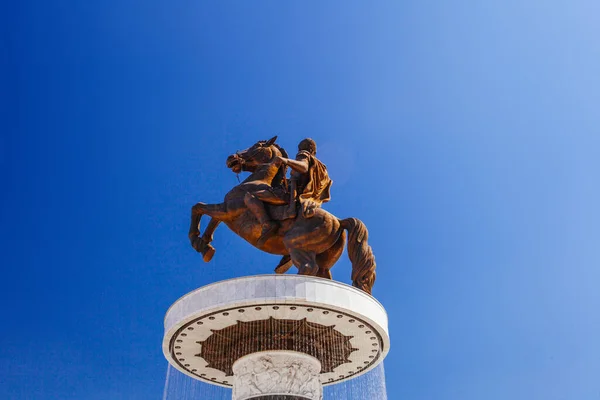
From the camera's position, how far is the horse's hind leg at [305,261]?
17844mm

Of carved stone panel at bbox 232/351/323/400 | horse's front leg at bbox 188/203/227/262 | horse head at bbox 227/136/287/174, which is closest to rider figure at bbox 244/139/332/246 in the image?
horse head at bbox 227/136/287/174

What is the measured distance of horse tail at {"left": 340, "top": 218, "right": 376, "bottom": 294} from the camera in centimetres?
1817

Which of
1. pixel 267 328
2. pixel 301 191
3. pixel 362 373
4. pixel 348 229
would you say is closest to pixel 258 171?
pixel 301 191

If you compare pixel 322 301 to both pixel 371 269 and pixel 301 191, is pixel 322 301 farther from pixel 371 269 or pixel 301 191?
pixel 301 191

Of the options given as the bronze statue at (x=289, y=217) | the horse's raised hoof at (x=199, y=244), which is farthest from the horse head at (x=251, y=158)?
the horse's raised hoof at (x=199, y=244)

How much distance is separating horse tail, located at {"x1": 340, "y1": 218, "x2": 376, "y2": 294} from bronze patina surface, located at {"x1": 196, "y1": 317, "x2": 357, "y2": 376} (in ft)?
4.90

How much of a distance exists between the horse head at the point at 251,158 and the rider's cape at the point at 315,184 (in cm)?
101

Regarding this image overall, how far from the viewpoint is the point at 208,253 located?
20.0m

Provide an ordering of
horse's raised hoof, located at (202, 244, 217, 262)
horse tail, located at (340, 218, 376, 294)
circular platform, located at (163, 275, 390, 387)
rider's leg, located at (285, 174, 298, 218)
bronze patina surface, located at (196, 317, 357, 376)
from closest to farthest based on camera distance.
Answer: circular platform, located at (163, 275, 390, 387) → bronze patina surface, located at (196, 317, 357, 376) → horse tail, located at (340, 218, 376, 294) → rider's leg, located at (285, 174, 298, 218) → horse's raised hoof, located at (202, 244, 217, 262)

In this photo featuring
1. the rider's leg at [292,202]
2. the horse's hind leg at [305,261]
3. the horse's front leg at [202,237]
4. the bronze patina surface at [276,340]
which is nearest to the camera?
the bronze patina surface at [276,340]

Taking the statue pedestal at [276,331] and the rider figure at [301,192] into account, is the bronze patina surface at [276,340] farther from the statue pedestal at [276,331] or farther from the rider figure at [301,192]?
the rider figure at [301,192]

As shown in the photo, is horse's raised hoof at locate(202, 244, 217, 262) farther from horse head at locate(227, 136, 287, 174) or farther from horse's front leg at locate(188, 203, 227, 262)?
horse head at locate(227, 136, 287, 174)

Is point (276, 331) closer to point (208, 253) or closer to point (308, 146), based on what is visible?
point (208, 253)

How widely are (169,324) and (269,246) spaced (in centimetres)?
353
